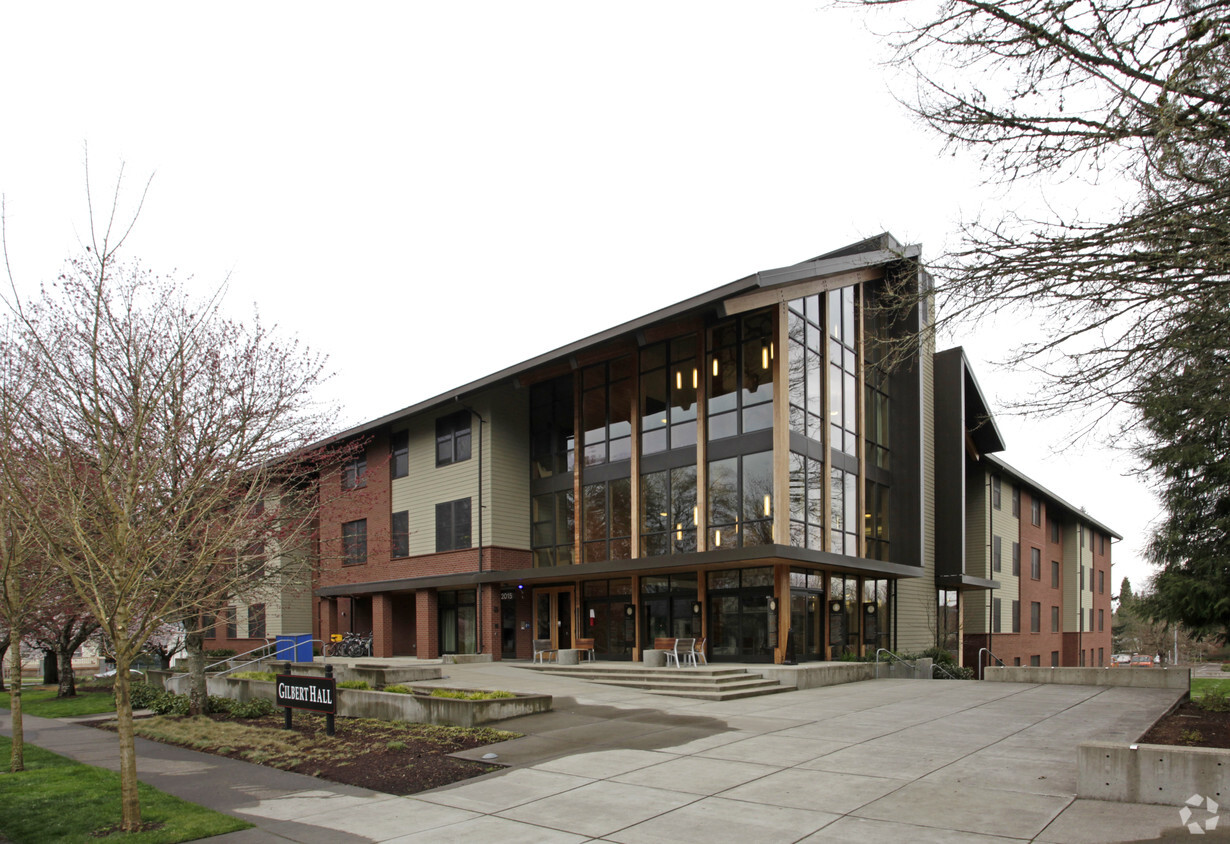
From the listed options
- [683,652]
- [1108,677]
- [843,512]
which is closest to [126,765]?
[683,652]

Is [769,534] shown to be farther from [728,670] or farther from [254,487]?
[254,487]

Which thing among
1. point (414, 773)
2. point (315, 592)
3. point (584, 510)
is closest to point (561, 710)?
point (414, 773)

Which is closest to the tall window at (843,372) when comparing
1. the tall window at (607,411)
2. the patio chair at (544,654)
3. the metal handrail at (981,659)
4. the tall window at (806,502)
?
the tall window at (806,502)

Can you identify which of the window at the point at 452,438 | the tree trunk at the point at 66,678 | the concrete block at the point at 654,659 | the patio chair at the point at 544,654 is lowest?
the tree trunk at the point at 66,678

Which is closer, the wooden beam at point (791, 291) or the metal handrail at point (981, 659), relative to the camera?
the wooden beam at point (791, 291)

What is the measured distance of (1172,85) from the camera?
6262 millimetres

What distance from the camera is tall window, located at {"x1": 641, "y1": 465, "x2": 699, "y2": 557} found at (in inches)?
894

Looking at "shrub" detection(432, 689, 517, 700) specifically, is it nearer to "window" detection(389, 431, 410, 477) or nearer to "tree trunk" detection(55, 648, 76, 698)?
"tree trunk" detection(55, 648, 76, 698)

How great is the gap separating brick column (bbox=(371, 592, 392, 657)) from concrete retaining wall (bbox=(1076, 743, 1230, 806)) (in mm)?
26783

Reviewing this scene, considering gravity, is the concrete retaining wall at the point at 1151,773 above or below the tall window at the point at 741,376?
below

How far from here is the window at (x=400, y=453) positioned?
3161 cm

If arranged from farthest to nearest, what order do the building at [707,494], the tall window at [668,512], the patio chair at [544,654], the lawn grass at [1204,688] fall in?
the patio chair at [544,654], the tall window at [668,512], the building at [707,494], the lawn grass at [1204,688]

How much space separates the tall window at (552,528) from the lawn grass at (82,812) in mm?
16568
